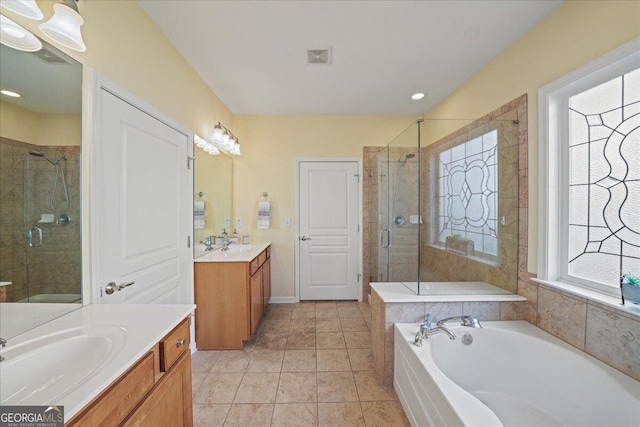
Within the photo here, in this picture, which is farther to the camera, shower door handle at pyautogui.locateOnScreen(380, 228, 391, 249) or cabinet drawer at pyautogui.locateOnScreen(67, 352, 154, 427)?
shower door handle at pyautogui.locateOnScreen(380, 228, 391, 249)

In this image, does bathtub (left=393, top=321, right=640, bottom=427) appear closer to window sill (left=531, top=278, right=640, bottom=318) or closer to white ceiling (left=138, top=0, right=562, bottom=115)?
window sill (left=531, top=278, right=640, bottom=318)

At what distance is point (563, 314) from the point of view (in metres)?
1.49

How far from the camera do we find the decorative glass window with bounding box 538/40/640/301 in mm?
1250

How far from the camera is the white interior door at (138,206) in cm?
129

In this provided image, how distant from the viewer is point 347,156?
3.36 metres

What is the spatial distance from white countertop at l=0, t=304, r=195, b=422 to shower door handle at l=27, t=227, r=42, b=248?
33cm

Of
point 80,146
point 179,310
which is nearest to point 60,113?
point 80,146

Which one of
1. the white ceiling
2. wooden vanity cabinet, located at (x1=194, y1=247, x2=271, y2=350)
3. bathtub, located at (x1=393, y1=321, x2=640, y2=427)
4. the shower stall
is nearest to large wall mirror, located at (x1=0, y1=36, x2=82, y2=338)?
the white ceiling

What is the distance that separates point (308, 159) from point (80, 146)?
2.42 metres

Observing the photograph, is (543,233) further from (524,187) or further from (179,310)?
(179,310)

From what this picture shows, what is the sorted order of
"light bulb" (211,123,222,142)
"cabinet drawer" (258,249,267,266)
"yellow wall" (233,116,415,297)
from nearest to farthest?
1. "light bulb" (211,123,222,142)
2. "cabinet drawer" (258,249,267,266)
3. "yellow wall" (233,116,415,297)

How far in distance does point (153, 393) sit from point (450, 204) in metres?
2.63

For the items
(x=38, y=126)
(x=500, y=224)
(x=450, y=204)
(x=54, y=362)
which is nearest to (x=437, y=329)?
(x=500, y=224)

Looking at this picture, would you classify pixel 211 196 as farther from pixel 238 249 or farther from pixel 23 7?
pixel 23 7
